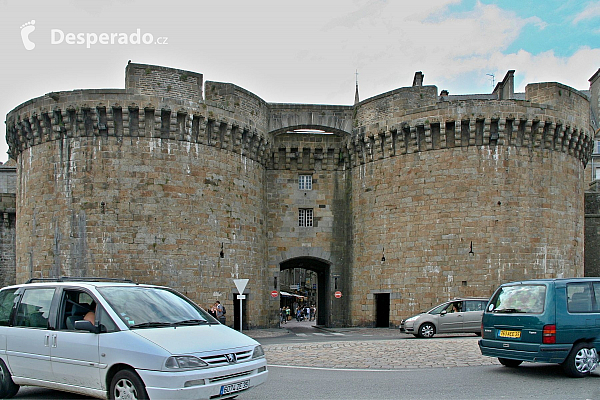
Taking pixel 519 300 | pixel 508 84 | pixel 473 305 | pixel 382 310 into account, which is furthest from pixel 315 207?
pixel 519 300

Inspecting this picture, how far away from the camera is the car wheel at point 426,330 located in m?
20.6

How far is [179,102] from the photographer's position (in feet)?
80.4

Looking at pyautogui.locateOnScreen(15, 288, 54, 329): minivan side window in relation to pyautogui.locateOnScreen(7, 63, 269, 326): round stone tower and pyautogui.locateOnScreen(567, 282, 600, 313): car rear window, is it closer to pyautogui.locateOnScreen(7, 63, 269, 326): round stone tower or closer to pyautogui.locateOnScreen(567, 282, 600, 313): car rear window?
pyautogui.locateOnScreen(567, 282, 600, 313): car rear window

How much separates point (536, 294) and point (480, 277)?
14711 millimetres

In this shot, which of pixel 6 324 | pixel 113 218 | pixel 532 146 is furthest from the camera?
pixel 532 146

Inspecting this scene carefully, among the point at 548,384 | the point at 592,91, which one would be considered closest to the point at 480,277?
the point at 548,384

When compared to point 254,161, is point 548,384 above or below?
below

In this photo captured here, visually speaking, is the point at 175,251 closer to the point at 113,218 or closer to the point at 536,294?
the point at 113,218

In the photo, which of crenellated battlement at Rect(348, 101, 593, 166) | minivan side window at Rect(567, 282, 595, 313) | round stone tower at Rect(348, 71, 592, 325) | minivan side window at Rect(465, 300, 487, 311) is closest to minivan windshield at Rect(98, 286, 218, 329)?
minivan side window at Rect(567, 282, 595, 313)

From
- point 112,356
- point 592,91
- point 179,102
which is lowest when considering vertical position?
point 112,356

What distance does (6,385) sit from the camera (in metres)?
8.79

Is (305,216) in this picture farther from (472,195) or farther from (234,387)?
(234,387)

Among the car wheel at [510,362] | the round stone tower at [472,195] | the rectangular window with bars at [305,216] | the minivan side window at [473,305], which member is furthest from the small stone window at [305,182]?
the car wheel at [510,362]

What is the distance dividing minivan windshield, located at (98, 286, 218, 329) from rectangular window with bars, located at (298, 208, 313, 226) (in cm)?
2062
